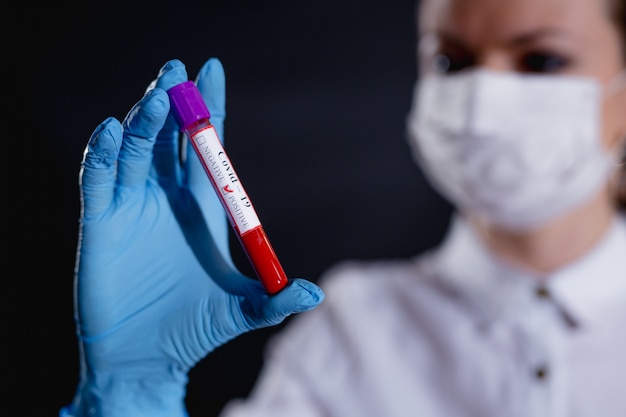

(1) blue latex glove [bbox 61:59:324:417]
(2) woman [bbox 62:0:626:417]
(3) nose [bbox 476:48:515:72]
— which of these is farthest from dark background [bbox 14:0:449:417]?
(3) nose [bbox 476:48:515:72]

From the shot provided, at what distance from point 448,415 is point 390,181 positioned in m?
0.68

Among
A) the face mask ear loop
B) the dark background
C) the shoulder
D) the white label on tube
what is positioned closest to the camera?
the white label on tube

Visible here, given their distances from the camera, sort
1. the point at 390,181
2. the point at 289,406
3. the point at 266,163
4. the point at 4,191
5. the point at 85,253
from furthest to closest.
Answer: the point at 390,181 < the point at 266,163 < the point at 289,406 < the point at 4,191 < the point at 85,253

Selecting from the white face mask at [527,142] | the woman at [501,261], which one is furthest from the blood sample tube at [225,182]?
the white face mask at [527,142]

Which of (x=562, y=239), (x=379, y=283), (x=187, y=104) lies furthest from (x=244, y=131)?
(x=187, y=104)

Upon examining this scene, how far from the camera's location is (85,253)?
2.35 feet

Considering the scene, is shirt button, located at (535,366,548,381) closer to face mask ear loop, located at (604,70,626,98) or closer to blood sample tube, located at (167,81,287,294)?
face mask ear loop, located at (604,70,626,98)

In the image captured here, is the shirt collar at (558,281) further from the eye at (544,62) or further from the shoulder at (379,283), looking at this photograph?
the eye at (544,62)

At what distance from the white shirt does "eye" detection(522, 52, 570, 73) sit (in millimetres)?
327

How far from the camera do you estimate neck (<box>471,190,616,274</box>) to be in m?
1.25

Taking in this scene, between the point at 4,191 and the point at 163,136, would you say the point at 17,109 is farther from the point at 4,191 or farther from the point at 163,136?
the point at 163,136

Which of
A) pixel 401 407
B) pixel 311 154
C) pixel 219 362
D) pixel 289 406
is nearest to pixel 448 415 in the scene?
pixel 401 407

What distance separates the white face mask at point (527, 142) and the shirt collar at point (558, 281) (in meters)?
0.09

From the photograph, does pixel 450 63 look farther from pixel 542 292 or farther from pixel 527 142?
pixel 542 292
